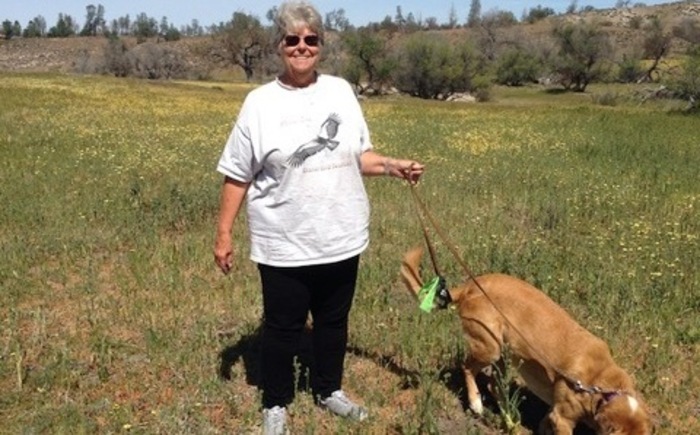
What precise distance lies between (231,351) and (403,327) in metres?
1.34

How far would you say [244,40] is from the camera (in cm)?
9044

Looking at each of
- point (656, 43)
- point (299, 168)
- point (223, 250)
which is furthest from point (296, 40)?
point (656, 43)

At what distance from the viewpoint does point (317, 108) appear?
356cm

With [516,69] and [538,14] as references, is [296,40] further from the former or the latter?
[538,14]

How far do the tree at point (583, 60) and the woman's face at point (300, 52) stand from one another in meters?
63.6

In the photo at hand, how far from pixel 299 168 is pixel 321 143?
7.1 inches

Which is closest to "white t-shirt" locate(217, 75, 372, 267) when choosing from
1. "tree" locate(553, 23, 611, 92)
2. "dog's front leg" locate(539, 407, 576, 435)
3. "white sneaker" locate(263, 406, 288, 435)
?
"white sneaker" locate(263, 406, 288, 435)

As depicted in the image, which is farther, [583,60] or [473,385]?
[583,60]

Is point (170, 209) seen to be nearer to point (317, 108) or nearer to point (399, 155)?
point (317, 108)

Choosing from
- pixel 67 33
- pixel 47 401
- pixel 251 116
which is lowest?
pixel 47 401

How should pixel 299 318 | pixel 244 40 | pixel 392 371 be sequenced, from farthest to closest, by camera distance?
pixel 244 40 < pixel 392 371 < pixel 299 318

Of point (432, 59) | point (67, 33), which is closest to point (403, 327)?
point (432, 59)

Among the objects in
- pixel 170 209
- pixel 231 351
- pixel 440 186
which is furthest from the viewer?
pixel 440 186

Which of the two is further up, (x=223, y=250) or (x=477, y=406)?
(x=223, y=250)
